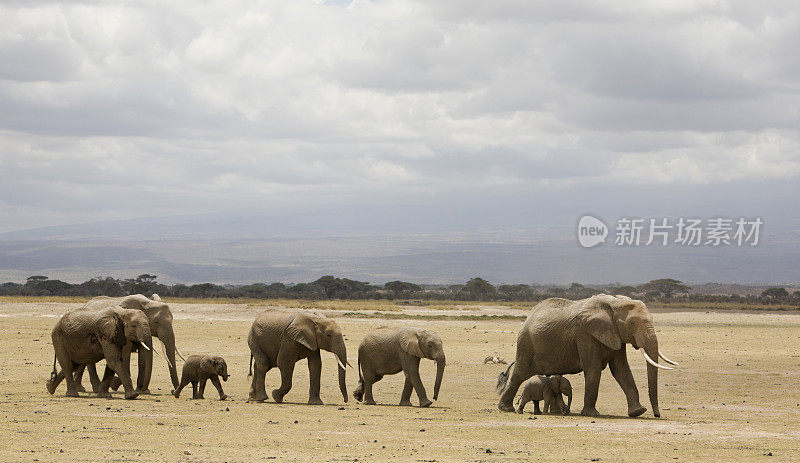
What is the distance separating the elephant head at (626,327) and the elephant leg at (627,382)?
11.5 inches

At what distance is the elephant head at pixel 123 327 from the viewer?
22516mm

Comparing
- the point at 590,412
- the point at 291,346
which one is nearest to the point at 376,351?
the point at 291,346

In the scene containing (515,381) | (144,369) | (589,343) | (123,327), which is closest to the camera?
(589,343)

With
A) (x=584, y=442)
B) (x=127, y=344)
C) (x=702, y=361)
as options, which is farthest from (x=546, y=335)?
(x=702, y=361)

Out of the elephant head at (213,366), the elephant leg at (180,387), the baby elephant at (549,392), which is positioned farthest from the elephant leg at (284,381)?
the baby elephant at (549,392)

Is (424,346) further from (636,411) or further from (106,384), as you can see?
(106,384)

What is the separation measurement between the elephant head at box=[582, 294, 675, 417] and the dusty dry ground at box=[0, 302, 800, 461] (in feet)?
3.24

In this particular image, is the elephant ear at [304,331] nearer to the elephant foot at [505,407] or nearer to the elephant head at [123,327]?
the elephant head at [123,327]

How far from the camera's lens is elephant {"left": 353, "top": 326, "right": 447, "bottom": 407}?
21906mm

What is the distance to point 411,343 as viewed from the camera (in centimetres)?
2200

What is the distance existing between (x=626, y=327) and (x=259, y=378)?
309 inches

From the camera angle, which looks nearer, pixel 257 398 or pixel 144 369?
pixel 257 398

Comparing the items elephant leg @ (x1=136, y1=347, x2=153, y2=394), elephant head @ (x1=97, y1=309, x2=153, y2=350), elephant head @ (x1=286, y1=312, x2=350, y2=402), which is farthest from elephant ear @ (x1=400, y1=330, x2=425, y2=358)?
elephant leg @ (x1=136, y1=347, x2=153, y2=394)

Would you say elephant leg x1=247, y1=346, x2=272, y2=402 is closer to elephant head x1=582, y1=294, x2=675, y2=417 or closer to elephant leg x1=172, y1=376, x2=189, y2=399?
elephant leg x1=172, y1=376, x2=189, y2=399
